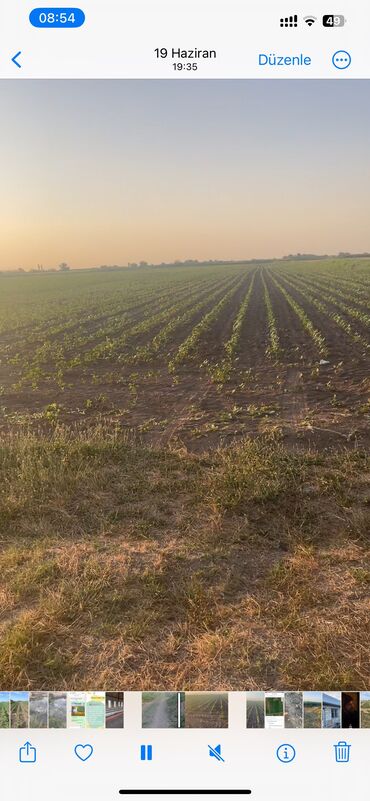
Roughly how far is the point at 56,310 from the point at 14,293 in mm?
18613

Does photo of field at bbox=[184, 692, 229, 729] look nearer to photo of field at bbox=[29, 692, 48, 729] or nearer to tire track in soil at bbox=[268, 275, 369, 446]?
photo of field at bbox=[29, 692, 48, 729]

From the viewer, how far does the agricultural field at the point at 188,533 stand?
2781 millimetres

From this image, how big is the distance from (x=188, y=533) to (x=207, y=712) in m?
2.61

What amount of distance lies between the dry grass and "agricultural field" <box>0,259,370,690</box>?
0.05 feet

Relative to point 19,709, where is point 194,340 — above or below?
above

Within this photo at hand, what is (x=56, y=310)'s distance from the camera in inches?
1196
